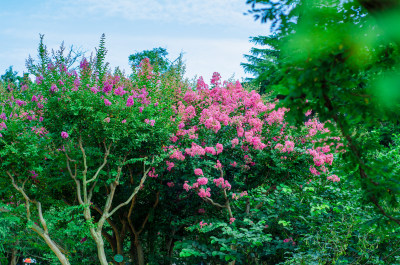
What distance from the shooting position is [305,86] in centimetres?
201

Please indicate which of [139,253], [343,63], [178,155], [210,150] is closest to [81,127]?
[178,155]

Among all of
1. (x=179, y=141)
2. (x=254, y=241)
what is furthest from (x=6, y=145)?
(x=254, y=241)

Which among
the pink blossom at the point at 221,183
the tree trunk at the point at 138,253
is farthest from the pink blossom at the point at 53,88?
the tree trunk at the point at 138,253

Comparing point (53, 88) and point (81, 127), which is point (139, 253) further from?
point (53, 88)

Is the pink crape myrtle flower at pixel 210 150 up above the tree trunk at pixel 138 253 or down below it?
above

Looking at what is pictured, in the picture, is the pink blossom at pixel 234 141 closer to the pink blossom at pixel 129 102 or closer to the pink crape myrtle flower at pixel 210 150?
the pink crape myrtle flower at pixel 210 150

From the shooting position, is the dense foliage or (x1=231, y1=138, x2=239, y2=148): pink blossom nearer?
the dense foliage

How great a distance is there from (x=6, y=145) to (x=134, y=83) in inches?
98.0

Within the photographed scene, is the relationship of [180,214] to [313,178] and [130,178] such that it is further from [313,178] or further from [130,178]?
[313,178]

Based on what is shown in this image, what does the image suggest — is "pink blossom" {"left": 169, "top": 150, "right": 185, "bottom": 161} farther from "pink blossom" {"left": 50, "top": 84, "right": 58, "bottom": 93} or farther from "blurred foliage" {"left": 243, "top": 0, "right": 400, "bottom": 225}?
"blurred foliage" {"left": 243, "top": 0, "right": 400, "bottom": 225}

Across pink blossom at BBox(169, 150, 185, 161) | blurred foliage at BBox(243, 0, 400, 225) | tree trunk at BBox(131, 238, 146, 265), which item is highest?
blurred foliage at BBox(243, 0, 400, 225)

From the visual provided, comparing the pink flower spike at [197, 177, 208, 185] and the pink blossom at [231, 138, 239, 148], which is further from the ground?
the pink blossom at [231, 138, 239, 148]

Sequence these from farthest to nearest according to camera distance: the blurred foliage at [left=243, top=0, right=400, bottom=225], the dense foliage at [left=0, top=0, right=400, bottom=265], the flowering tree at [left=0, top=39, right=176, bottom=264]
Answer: the flowering tree at [left=0, top=39, right=176, bottom=264] < the dense foliage at [left=0, top=0, right=400, bottom=265] < the blurred foliage at [left=243, top=0, right=400, bottom=225]

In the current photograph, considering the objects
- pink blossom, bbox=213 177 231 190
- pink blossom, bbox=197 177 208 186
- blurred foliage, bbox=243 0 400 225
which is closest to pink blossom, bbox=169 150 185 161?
pink blossom, bbox=197 177 208 186
